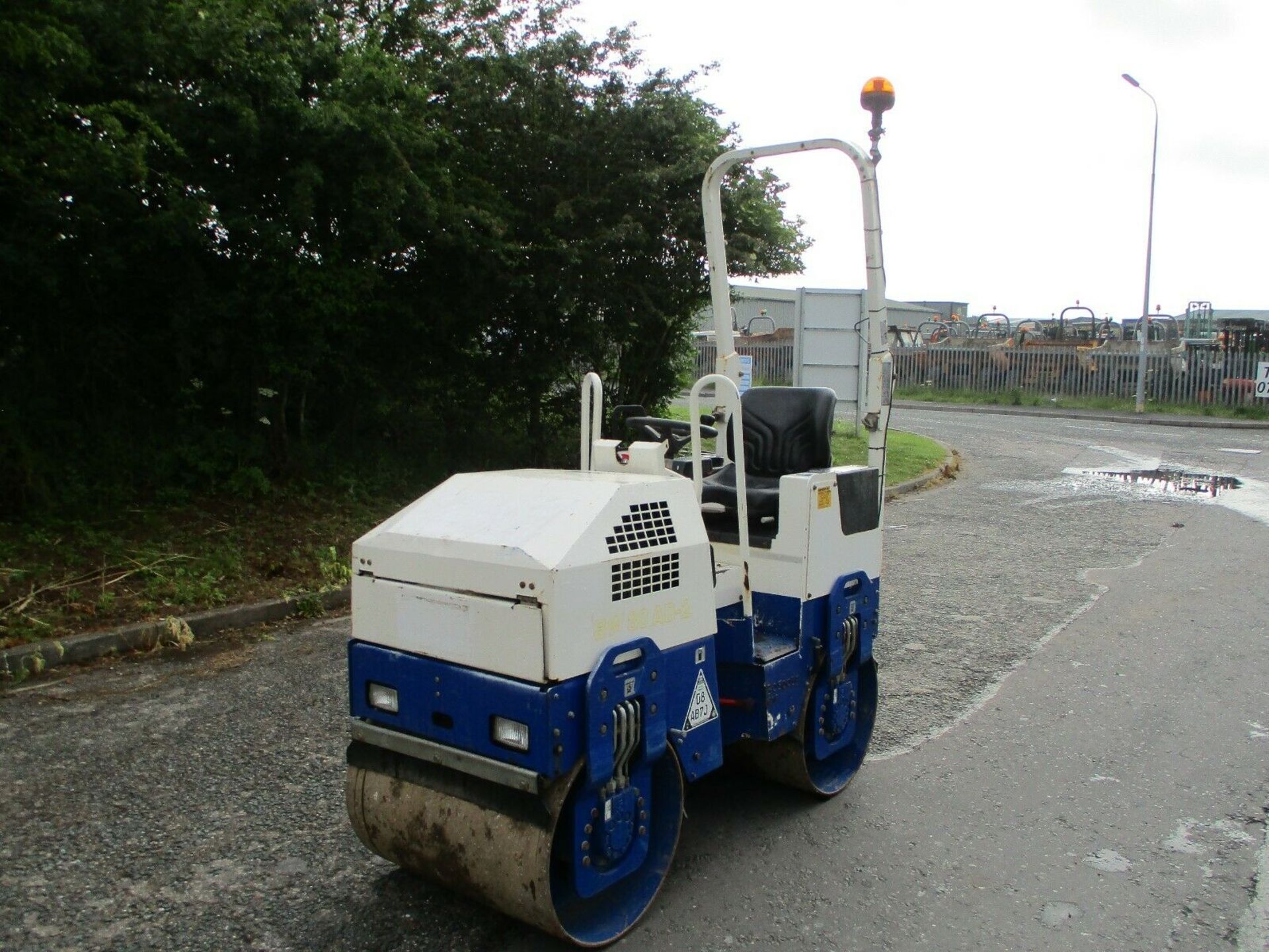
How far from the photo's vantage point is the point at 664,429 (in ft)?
14.3

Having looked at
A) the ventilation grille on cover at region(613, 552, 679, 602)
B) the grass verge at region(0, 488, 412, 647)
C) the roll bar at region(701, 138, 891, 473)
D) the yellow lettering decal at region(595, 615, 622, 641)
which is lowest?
the grass verge at region(0, 488, 412, 647)

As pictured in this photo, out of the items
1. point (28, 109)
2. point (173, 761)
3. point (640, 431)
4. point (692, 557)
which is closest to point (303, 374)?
point (28, 109)

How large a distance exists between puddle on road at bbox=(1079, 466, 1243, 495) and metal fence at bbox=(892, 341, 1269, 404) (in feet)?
38.6

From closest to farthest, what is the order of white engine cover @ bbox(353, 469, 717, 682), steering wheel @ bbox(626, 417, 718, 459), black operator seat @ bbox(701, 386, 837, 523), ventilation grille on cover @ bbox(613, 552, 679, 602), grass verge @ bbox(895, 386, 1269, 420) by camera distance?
white engine cover @ bbox(353, 469, 717, 682) → ventilation grille on cover @ bbox(613, 552, 679, 602) → steering wheel @ bbox(626, 417, 718, 459) → black operator seat @ bbox(701, 386, 837, 523) → grass verge @ bbox(895, 386, 1269, 420)

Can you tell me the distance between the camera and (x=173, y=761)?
15.0 ft

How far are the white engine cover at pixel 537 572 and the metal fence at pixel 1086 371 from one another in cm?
2457

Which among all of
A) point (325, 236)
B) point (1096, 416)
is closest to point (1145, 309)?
point (1096, 416)

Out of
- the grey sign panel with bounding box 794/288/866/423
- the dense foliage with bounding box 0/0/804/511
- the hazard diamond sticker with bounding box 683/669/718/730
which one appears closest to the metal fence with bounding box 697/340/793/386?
the grey sign panel with bounding box 794/288/866/423

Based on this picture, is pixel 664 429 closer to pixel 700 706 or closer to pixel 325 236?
pixel 700 706

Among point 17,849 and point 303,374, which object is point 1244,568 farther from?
point 17,849

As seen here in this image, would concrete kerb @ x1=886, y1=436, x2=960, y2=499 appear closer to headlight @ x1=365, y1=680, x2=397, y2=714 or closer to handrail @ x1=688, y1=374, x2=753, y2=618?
handrail @ x1=688, y1=374, x2=753, y2=618

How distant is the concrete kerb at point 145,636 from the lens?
228 inches

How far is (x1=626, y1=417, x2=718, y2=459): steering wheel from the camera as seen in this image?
418 cm

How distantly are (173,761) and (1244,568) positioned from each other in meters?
8.18
